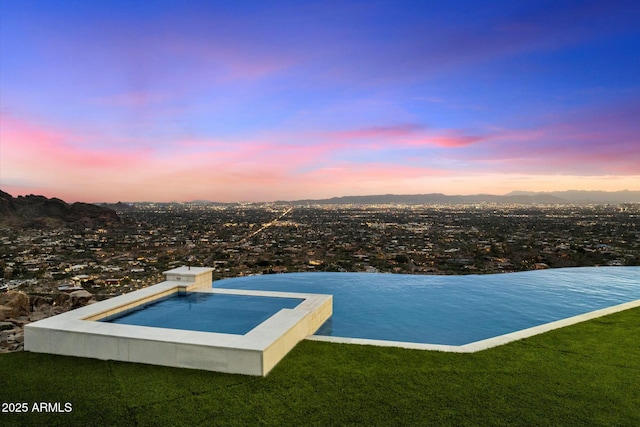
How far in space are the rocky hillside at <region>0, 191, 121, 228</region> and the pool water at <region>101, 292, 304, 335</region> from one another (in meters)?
58.6

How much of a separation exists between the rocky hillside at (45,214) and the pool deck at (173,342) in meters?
60.8

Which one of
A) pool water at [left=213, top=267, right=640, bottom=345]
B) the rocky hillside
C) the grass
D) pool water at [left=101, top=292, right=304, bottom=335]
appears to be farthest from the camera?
the rocky hillside

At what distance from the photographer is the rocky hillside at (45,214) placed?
58.1 meters

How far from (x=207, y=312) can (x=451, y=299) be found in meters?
8.06

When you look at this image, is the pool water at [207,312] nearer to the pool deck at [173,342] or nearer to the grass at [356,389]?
the pool deck at [173,342]

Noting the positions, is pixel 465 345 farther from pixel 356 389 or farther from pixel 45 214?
pixel 45 214

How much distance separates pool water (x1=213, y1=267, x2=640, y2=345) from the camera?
33.0 ft

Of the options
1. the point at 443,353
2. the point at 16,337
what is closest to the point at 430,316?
the point at 443,353

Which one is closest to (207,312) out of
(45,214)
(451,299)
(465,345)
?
(465,345)

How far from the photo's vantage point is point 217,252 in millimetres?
32312

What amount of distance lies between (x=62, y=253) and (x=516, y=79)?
3476cm

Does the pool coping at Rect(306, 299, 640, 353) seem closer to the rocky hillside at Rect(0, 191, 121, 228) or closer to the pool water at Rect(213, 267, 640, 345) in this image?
the pool water at Rect(213, 267, 640, 345)

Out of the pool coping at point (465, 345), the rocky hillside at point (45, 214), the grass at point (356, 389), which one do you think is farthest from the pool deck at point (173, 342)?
the rocky hillside at point (45, 214)

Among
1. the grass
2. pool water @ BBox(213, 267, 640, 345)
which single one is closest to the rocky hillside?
pool water @ BBox(213, 267, 640, 345)
